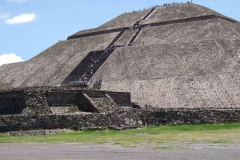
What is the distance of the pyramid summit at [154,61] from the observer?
35781mm

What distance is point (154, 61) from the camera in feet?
148

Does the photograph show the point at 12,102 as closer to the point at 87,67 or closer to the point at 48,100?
the point at 48,100

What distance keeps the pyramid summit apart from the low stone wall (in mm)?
5024

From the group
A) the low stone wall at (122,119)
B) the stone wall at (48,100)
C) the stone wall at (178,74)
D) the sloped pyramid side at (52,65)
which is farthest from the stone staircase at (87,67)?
the low stone wall at (122,119)

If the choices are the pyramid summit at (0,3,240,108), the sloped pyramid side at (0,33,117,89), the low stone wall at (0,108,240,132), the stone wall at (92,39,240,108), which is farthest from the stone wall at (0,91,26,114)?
the sloped pyramid side at (0,33,117,89)

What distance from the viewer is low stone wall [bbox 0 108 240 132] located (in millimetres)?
24281

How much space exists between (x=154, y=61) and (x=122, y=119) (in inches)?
748

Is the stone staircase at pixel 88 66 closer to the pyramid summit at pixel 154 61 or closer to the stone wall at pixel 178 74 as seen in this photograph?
the pyramid summit at pixel 154 61

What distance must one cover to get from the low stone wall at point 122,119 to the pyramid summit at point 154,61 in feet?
16.5

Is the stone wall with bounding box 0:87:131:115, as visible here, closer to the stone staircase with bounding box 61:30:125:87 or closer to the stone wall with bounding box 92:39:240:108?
the stone wall with bounding box 92:39:240:108

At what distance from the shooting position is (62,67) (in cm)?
5222

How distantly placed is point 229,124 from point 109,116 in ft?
22.2

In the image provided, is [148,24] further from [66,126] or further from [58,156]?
[58,156]

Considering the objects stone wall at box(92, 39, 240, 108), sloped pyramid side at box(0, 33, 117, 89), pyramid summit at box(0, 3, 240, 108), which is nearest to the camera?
stone wall at box(92, 39, 240, 108)
